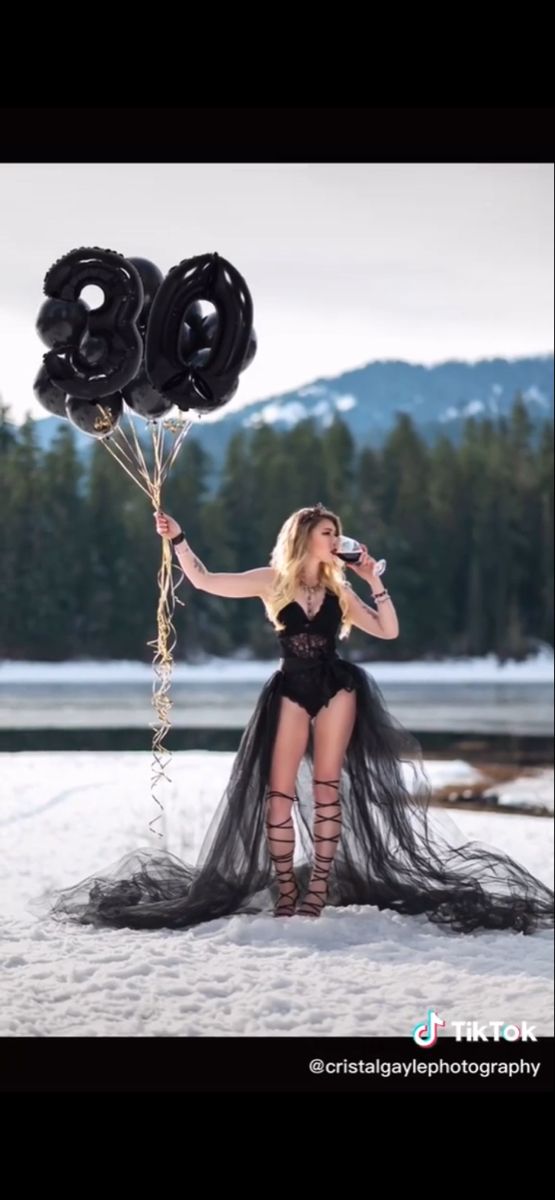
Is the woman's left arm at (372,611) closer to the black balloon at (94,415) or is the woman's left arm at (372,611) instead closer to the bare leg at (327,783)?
the bare leg at (327,783)

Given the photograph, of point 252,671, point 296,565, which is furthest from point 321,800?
point 252,671

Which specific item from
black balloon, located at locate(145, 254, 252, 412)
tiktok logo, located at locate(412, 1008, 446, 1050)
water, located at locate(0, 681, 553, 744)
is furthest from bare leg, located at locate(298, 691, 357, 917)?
water, located at locate(0, 681, 553, 744)

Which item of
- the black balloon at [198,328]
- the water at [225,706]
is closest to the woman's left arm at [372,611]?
the black balloon at [198,328]

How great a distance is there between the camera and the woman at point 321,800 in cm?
304

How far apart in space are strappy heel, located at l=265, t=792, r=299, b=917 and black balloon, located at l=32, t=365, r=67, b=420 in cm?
127

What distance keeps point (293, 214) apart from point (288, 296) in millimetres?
3915

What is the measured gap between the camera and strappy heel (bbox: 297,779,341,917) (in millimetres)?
3055

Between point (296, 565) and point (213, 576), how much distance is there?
231mm

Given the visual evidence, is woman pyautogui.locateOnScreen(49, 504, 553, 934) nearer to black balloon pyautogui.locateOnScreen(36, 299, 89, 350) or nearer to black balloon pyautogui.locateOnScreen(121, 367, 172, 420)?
black balloon pyautogui.locateOnScreen(121, 367, 172, 420)

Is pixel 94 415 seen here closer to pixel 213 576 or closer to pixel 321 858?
pixel 213 576

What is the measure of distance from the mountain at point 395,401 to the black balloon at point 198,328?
51.2 ft

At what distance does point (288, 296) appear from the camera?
56.3 feet
